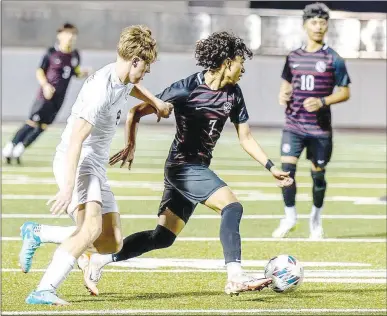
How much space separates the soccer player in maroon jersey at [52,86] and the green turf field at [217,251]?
447 mm

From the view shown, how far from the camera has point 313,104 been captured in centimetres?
1209

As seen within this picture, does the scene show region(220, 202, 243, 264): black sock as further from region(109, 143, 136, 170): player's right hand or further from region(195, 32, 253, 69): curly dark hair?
region(195, 32, 253, 69): curly dark hair

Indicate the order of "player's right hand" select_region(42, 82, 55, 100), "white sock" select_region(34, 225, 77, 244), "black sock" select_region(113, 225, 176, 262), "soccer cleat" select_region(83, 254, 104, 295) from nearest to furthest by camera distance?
1. "white sock" select_region(34, 225, 77, 244)
2. "soccer cleat" select_region(83, 254, 104, 295)
3. "black sock" select_region(113, 225, 176, 262)
4. "player's right hand" select_region(42, 82, 55, 100)

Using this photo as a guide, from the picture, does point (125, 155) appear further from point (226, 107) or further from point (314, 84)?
point (314, 84)

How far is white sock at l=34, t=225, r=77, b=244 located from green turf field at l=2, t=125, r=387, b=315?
41 centimetres

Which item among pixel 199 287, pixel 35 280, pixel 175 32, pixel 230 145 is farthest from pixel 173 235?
pixel 175 32

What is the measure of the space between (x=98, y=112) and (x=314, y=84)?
493 centimetres

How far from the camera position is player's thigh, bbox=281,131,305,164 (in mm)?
12097

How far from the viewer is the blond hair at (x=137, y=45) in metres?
7.83

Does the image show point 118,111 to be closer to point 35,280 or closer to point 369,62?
point 35,280

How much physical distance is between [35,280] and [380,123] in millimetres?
23665

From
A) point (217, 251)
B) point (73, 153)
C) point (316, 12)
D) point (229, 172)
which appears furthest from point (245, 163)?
point (73, 153)

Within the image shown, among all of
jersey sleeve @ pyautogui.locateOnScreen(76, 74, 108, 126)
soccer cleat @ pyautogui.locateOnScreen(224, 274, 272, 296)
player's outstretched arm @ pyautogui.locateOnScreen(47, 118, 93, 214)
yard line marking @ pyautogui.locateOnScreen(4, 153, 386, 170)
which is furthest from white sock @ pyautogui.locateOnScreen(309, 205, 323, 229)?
yard line marking @ pyautogui.locateOnScreen(4, 153, 386, 170)

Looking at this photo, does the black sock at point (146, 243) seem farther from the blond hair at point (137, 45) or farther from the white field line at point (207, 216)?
the white field line at point (207, 216)
